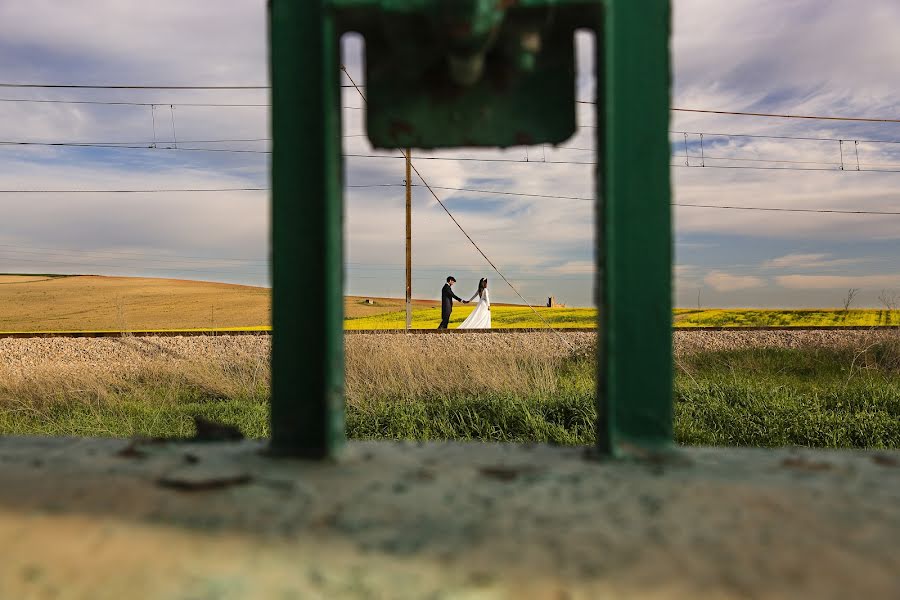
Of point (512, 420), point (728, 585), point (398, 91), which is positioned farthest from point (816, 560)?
point (512, 420)

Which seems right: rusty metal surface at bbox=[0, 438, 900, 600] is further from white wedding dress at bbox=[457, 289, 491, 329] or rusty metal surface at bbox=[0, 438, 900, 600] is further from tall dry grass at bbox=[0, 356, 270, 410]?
white wedding dress at bbox=[457, 289, 491, 329]

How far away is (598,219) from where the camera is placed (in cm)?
132

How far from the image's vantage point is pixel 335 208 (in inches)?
52.0

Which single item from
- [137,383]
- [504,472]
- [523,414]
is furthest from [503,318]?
[504,472]

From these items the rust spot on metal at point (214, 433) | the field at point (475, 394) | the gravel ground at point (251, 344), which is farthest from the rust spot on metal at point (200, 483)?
the gravel ground at point (251, 344)

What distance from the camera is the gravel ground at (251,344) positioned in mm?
8227

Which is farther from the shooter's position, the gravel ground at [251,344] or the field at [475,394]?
the gravel ground at [251,344]

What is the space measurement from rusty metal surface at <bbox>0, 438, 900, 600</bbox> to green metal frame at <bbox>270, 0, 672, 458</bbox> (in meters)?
0.13

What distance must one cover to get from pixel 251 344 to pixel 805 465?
932 cm

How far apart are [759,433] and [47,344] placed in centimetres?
1059

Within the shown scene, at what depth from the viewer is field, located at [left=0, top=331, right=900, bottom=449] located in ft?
15.0

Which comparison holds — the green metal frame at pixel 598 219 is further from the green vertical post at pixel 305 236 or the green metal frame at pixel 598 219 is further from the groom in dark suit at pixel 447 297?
the groom in dark suit at pixel 447 297

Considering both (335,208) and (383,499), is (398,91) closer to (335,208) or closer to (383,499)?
(335,208)

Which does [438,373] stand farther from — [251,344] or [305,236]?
A: [305,236]
